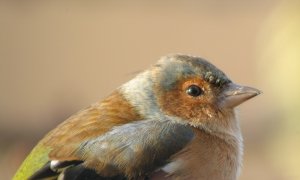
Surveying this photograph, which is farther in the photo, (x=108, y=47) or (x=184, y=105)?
(x=108, y=47)

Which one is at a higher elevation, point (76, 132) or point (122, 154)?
point (76, 132)

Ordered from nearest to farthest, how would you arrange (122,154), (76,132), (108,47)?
1. (122,154)
2. (76,132)
3. (108,47)

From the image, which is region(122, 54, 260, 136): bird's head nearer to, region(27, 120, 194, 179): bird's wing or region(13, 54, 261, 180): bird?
region(13, 54, 261, 180): bird

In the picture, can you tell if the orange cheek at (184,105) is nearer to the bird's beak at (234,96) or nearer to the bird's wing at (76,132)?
the bird's beak at (234,96)

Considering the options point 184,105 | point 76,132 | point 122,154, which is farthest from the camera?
point 184,105

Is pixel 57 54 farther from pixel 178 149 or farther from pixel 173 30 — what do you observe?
pixel 178 149

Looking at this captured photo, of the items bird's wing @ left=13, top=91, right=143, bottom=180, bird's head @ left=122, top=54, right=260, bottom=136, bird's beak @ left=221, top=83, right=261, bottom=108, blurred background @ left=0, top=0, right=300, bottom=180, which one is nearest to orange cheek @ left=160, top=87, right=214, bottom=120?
bird's head @ left=122, top=54, right=260, bottom=136

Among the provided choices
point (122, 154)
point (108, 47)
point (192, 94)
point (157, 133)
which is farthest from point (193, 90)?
point (108, 47)

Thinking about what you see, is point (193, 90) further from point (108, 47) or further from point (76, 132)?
point (108, 47)
